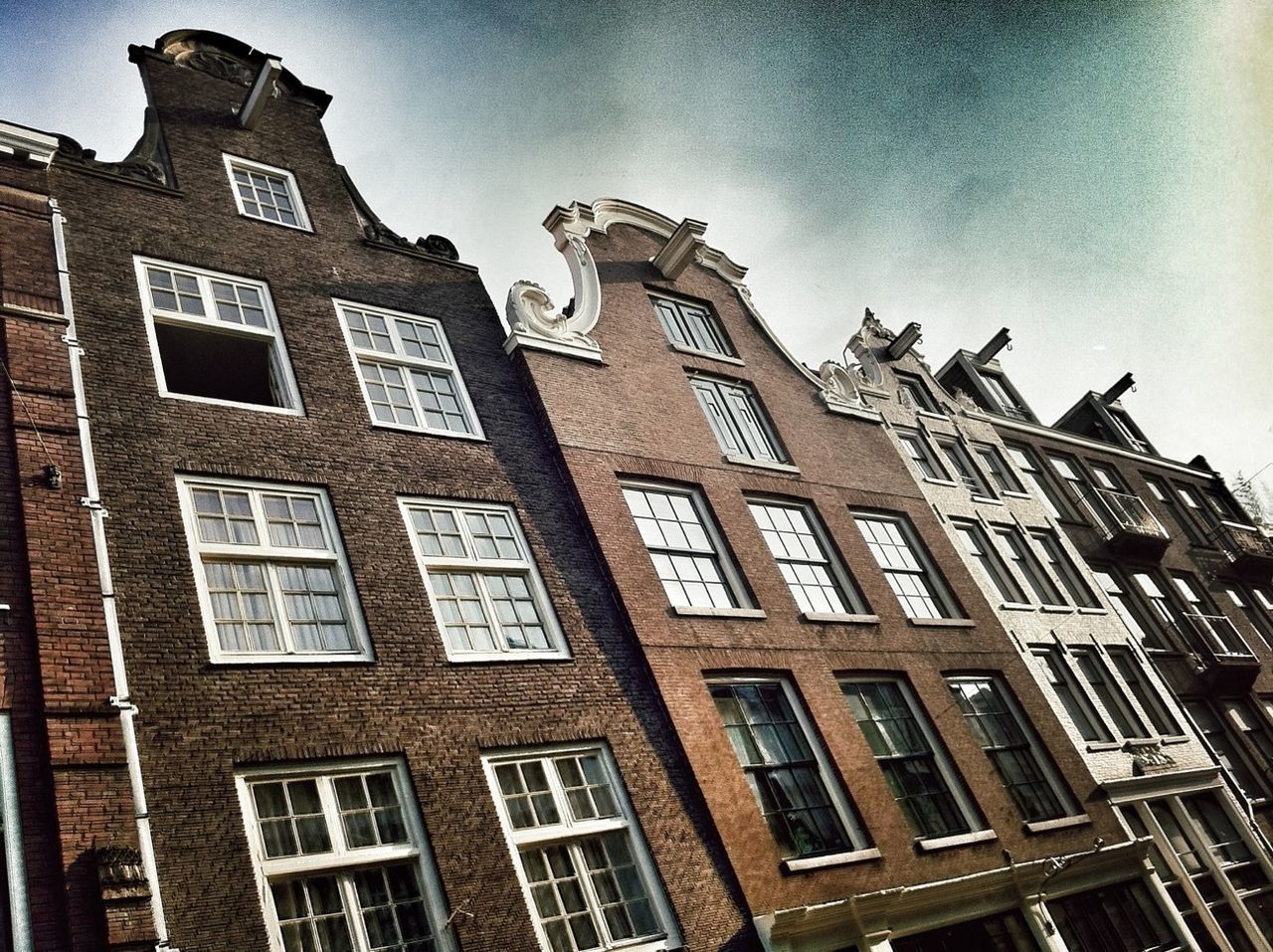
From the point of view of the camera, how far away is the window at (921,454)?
76.6 ft

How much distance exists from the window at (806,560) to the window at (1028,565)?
23.4 ft

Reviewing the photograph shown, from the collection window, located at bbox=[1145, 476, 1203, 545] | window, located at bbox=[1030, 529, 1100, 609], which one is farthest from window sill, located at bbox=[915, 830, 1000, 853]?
window, located at bbox=[1145, 476, 1203, 545]

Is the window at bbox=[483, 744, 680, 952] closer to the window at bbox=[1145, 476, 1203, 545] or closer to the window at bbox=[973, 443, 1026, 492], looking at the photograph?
the window at bbox=[973, 443, 1026, 492]

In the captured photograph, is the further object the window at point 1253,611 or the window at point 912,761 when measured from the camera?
the window at point 1253,611

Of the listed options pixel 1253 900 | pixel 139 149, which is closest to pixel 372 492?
pixel 139 149

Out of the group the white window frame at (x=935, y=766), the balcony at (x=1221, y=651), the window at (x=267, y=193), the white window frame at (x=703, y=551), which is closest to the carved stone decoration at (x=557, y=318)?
the white window frame at (x=703, y=551)

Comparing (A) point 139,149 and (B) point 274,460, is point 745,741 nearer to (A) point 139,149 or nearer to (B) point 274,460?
(B) point 274,460

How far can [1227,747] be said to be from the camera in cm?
2353

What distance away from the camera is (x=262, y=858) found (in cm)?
862

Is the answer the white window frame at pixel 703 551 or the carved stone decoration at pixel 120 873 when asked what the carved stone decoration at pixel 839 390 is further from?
the carved stone decoration at pixel 120 873

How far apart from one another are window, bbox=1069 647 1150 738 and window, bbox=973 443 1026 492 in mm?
5192

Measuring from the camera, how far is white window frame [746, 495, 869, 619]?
1625 cm

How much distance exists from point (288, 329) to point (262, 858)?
298 inches

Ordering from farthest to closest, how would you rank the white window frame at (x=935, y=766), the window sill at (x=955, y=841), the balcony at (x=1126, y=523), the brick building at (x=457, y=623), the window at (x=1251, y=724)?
1. the balcony at (x=1126, y=523)
2. the window at (x=1251, y=724)
3. the white window frame at (x=935, y=766)
4. the window sill at (x=955, y=841)
5. the brick building at (x=457, y=623)
